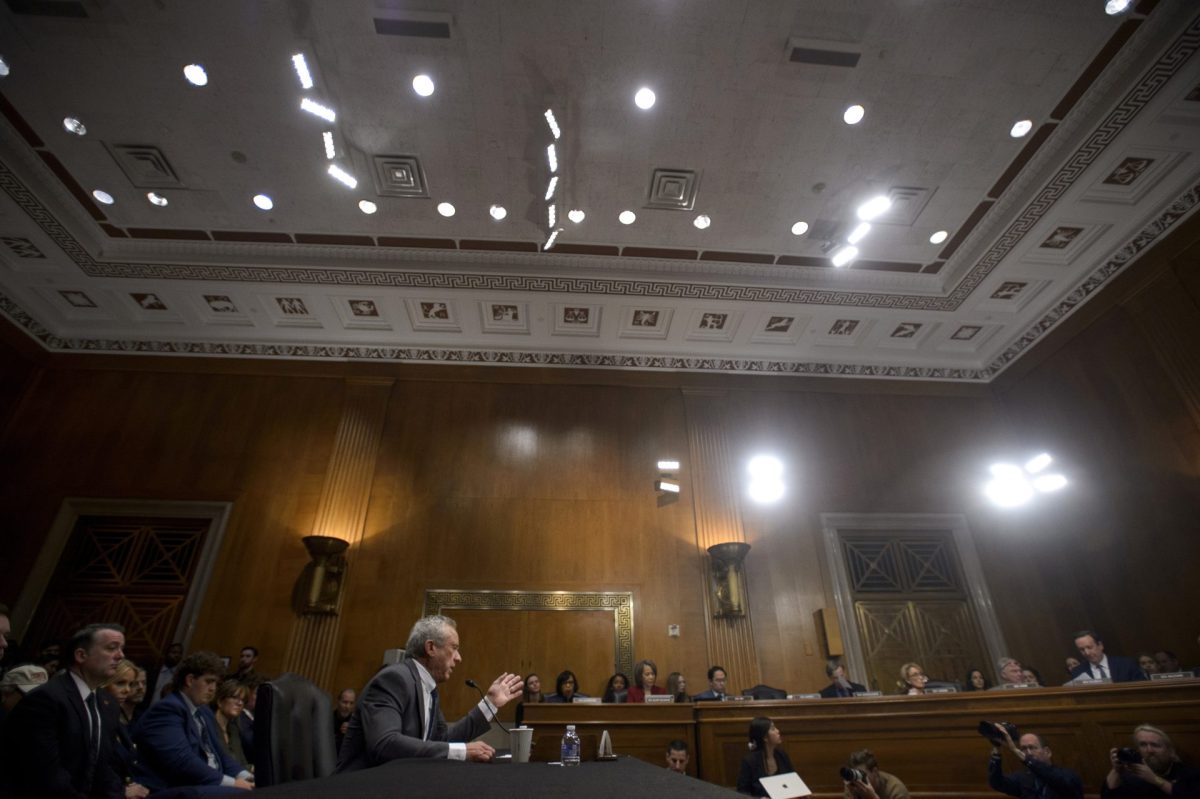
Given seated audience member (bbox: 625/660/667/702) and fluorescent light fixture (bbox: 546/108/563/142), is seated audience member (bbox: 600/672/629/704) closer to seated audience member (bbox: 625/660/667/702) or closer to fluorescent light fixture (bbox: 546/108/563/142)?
seated audience member (bbox: 625/660/667/702)

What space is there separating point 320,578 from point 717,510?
16.0 feet

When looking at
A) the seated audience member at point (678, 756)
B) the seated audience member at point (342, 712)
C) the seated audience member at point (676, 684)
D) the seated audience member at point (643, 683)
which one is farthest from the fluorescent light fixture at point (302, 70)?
the seated audience member at point (676, 684)

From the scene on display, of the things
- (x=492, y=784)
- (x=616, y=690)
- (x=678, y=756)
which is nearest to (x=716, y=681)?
(x=616, y=690)

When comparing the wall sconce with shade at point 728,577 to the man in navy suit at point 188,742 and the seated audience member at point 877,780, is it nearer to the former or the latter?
the seated audience member at point 877,780

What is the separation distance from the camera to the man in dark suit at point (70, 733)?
2146 millimetres

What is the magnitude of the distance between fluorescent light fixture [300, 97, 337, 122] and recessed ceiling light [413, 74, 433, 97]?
77cm

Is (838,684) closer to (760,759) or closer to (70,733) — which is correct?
(760,759)

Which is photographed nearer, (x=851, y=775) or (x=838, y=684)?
(x=851, y=775)

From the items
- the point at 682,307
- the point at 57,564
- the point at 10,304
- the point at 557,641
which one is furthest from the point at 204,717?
the point at 10,304

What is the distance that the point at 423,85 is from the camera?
5.14 m

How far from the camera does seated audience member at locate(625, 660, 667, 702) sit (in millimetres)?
5984

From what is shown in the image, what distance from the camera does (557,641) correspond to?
667cm

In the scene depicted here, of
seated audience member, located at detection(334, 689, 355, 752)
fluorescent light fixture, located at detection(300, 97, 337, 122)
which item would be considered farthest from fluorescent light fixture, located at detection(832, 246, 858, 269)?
seated audience member, located at detection(334, 689, 355, 752)

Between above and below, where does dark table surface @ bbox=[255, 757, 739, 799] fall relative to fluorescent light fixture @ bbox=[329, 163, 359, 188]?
below
